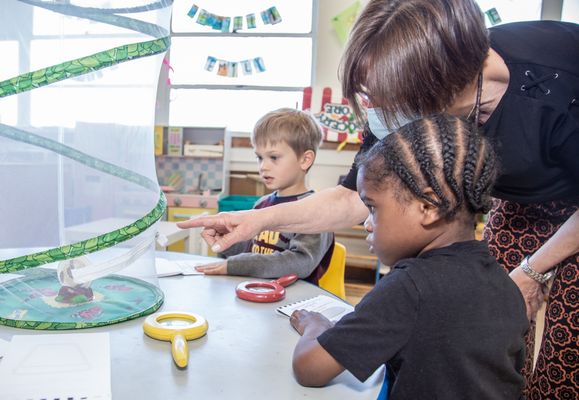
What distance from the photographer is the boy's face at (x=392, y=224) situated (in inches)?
26.4

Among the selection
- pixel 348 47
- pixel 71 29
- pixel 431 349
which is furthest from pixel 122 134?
pixel 431 349

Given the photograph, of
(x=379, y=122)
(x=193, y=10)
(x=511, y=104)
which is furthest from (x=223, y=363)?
(x=193, y=10)

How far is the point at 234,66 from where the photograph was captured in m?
3.14

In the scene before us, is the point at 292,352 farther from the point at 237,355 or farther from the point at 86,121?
the point at 86,121

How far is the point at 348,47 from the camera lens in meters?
0.72

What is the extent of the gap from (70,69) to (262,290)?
1.57ft

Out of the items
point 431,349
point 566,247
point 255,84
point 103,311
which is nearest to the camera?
point 431,349

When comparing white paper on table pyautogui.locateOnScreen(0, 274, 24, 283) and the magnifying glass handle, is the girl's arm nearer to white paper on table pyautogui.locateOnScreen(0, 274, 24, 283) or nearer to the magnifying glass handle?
the magnifying glass handle

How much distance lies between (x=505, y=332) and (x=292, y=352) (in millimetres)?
274

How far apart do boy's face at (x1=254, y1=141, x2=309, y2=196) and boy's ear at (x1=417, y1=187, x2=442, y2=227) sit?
36.0 inches

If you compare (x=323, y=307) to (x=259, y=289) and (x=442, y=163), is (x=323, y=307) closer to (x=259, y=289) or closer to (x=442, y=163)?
(x=259, y=289)

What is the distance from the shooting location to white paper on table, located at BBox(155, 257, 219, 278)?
3.27ft

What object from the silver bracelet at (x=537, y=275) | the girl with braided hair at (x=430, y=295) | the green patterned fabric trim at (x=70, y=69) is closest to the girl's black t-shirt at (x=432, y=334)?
the girl with braided hair at (x=430, y=295)

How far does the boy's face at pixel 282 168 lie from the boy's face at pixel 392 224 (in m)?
0.84
